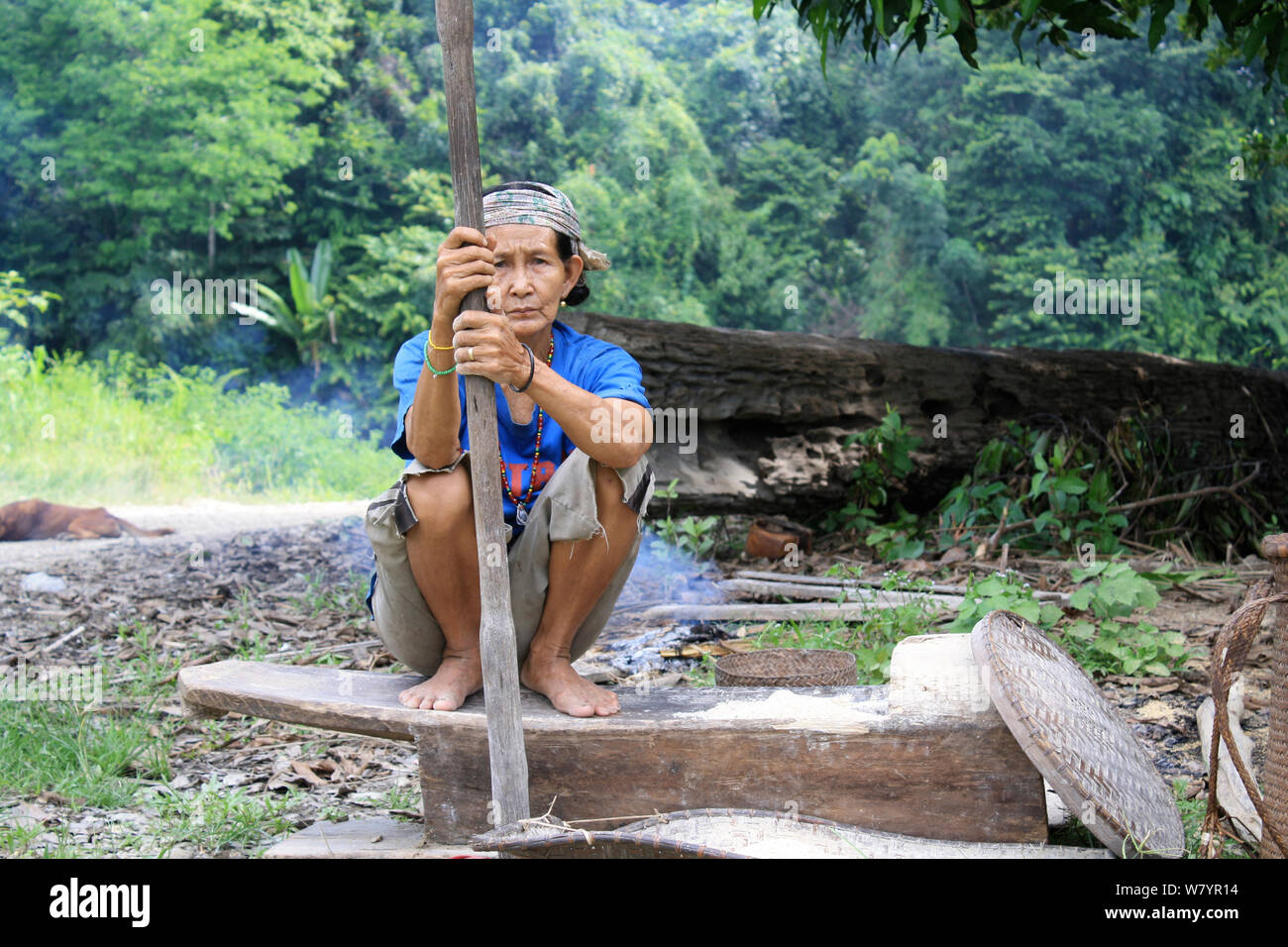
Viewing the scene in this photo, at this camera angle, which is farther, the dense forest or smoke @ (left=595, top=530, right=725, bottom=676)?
the dense forest

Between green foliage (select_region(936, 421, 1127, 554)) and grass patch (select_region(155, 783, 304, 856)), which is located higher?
green foliage (select_region(936, 421, 1127, 554))

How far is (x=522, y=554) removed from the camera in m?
2.49

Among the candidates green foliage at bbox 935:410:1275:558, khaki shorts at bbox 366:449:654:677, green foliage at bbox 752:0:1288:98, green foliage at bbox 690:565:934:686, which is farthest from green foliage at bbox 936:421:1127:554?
khaki shorts at bbox 366:449:654:677

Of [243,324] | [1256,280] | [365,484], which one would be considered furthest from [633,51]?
[1256,280]

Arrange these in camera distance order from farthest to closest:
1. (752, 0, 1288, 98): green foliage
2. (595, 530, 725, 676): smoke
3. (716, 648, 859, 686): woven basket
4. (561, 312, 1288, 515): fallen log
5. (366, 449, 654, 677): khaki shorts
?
(561, 312, 1288, 515): fallen log → (595, 530, 725, 676): smoke → (716, 648, 859, 686): woven basket → (752, 0, 1288, 98): green foliage → (366, 449, 654, 677): khaki shorts

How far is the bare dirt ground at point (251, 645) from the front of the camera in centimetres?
283

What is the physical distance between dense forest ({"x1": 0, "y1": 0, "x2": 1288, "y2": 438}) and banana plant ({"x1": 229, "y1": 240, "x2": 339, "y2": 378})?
6 centimetres

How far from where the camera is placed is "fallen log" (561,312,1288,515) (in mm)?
5715

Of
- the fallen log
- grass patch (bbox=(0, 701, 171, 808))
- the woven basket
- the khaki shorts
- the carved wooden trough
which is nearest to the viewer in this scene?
the carved wooden trough

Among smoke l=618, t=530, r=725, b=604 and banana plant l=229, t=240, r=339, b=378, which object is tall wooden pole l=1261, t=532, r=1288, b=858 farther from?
banana plant l=229, t=240, r=339, b=378

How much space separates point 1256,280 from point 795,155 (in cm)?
818

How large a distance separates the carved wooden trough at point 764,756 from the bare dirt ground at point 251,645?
19.6 inches

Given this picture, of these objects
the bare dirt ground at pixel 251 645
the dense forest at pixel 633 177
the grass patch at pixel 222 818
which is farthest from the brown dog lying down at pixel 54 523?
the dense forest at pixel 633 177

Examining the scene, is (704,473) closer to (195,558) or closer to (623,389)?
(195,558)
